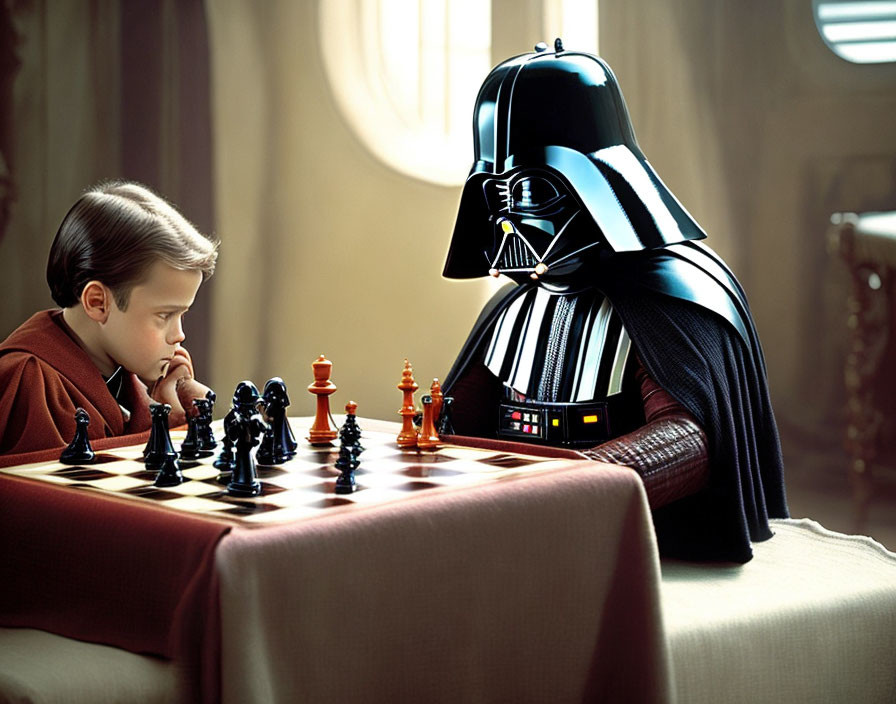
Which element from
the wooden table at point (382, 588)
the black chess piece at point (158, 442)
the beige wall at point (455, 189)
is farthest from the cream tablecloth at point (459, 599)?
the beige wall at point (455, 189)

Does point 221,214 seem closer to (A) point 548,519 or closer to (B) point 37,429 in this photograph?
(B) point 37,429

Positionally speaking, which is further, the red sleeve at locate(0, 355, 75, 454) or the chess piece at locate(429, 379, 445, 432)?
the chess piece at locate(429, 379, 445, 432)

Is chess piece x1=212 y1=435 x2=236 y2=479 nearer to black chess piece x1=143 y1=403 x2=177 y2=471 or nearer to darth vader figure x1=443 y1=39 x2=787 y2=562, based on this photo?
black chess piece x1=143 y1=403 x2=177 y2=471

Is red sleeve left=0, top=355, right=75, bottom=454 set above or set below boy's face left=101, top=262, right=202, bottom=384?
below

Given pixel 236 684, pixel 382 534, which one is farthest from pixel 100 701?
pixel 382 534

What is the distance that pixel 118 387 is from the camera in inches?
103

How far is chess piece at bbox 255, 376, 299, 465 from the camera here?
6.90 feet

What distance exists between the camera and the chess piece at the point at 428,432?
2281 millimetres

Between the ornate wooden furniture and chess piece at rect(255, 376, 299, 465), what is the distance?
2.81 meters

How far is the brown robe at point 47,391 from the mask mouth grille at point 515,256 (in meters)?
0.90

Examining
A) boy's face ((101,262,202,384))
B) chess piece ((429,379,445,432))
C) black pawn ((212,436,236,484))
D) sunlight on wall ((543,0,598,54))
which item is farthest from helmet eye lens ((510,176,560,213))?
sunlight on wall ((543,0,598,54))

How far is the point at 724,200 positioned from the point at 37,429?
3339 mm

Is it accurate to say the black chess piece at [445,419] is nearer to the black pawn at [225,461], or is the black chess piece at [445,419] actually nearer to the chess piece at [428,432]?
the chess piece at [428,432]

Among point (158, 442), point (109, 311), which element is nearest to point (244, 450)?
point (158, 442)
